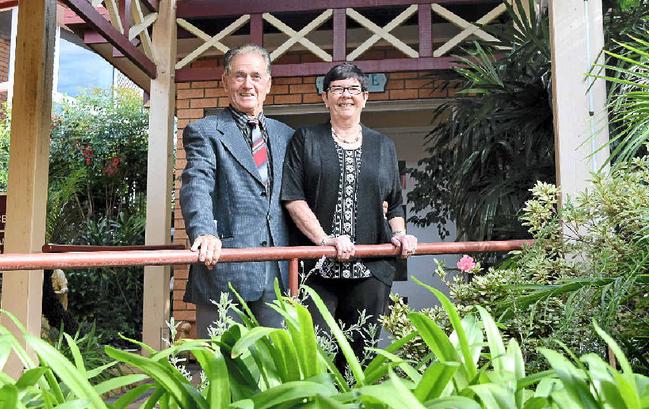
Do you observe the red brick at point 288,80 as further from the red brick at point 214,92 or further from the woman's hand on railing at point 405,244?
the woman's hand on railing at point 405,244

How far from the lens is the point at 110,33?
14.8 feet

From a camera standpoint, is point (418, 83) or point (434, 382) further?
point (418, 83)

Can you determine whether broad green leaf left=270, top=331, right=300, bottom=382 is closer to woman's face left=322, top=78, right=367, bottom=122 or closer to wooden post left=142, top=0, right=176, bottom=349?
woman's face left=322, top=78, right=367, bottom=122

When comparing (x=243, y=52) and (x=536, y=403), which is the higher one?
(x=243, y=52)

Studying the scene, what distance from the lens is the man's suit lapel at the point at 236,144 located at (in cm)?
235

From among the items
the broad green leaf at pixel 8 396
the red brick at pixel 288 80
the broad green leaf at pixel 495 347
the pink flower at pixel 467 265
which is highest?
→ the red brick at pixel 288 80

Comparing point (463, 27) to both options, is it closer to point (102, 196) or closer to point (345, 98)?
point (345, 98)

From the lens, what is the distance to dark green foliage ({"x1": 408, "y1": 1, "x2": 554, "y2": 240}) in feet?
11.7

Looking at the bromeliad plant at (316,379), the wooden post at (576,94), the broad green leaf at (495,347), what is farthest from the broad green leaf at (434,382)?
the wooden post at (576,94)

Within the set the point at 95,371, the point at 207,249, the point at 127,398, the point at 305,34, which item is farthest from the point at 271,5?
the point at 127,398

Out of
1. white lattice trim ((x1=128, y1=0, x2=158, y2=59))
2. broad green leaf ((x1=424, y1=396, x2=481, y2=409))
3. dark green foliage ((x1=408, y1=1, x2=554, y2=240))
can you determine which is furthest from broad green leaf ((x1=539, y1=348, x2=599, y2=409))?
white lattice trim ((x1=128, y1=0, x2=158, y2=59))

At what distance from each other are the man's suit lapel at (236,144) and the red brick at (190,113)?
415 cm

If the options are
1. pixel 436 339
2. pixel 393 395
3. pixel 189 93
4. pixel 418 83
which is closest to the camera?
pixel 393 395

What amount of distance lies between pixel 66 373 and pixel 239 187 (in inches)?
49.0
